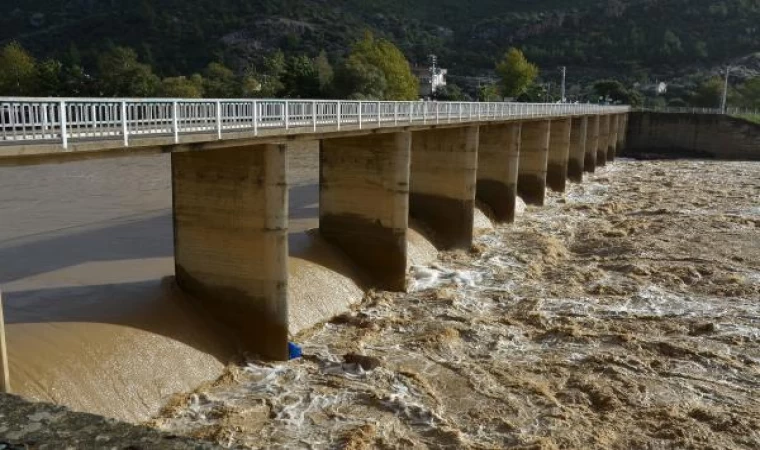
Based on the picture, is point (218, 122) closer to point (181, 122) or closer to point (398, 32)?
point (181, 122)

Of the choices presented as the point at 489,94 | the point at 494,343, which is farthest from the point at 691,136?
the point at 494,343

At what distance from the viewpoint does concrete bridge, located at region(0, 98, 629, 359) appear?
459 inches

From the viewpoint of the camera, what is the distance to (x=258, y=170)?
15.6 metres

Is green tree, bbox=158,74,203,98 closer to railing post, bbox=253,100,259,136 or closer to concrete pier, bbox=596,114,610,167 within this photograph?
concrete pier, bbox=596,114,610,167

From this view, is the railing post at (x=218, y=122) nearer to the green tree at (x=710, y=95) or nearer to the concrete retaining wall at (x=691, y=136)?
the concrete retaining wall at (x=691, y=136)

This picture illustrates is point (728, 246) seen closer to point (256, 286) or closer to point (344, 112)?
point (344, 112)

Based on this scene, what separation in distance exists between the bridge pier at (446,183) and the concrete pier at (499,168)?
205 inches

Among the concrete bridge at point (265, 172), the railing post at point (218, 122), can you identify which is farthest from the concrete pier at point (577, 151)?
the railing post at point (218, 122)

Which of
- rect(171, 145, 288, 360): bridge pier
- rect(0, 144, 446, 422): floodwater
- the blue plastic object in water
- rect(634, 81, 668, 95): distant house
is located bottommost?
the blue plastic object in water

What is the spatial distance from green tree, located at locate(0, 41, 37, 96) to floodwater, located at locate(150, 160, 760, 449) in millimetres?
50789

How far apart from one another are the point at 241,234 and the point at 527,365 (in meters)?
6.82

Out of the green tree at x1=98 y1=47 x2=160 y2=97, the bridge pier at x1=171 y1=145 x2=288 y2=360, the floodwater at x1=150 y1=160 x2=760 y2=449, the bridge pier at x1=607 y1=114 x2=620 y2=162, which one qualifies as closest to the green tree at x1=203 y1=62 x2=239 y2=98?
the green tree at x1=98 y1=47 x2=160 y2=97

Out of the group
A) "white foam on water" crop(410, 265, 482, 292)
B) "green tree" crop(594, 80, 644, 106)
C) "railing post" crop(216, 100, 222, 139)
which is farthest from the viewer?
"green tree" crop(594, 80, 644, 106)

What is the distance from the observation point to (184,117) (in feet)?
44.1
